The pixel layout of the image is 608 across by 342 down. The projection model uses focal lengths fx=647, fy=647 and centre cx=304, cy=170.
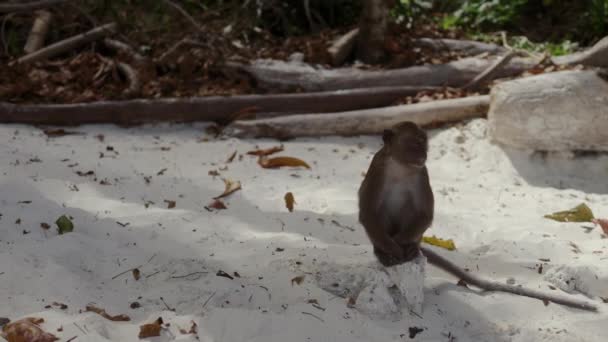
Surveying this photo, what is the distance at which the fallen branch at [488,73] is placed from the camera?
23.9ft

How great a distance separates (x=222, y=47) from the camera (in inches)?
312

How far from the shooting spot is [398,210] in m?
3.35

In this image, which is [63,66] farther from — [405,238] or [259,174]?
[405,238]

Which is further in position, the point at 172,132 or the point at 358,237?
the point at 172,132

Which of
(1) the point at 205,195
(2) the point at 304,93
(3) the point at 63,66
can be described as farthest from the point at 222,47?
(1) the point at 205,195

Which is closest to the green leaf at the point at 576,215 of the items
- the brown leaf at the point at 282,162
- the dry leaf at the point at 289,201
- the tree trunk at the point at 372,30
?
the dry leaf at the point at 289,201

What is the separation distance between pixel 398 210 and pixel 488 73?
14.8 ft

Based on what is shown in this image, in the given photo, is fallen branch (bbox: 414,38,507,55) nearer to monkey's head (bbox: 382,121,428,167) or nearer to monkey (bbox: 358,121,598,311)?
monkey (bbox: 358,121,598,311)

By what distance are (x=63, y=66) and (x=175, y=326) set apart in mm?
6130

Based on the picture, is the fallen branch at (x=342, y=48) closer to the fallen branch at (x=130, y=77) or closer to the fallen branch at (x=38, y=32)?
the fallen branch at (x=130, y=77)

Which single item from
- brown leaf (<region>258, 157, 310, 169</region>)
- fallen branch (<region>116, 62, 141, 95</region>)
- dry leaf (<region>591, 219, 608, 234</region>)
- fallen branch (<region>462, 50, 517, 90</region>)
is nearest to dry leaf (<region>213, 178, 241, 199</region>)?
brown leaf (<region>258, 157, 310, 169</region>)

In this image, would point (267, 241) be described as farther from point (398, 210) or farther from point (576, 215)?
point (576, 215)

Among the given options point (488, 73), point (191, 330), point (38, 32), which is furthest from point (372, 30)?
point (191, 330)

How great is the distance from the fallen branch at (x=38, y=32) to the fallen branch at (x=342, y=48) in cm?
393
